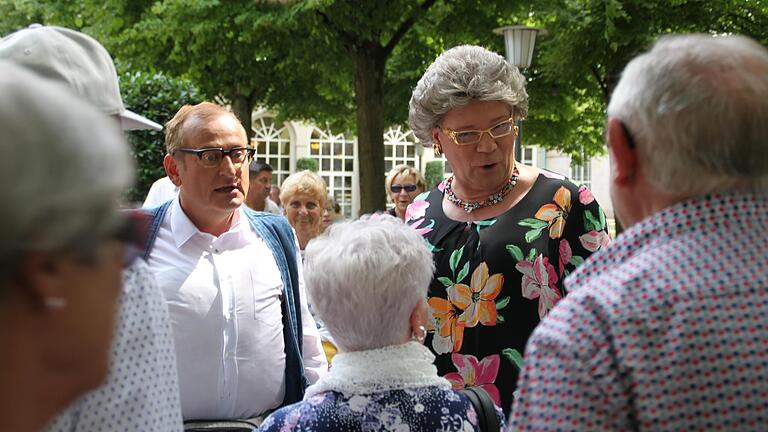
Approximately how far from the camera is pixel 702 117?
1.50 m

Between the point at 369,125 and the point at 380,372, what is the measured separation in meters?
10.7

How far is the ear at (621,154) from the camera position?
162cm

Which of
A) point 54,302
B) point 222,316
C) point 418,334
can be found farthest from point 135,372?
point 222,316

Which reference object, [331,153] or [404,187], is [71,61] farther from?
[331,153]

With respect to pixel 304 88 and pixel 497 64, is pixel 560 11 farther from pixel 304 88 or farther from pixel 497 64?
pixel 497 64

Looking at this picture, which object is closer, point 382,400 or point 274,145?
point 382,400

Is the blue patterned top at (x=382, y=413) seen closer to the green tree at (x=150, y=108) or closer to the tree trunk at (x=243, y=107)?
the green tree at (x=150, y=108)

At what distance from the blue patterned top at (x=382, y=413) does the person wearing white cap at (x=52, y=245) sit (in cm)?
114

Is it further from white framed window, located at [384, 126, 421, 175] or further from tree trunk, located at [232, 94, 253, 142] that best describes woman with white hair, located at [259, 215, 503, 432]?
white framed window, located at [384, 126, 421, 175]

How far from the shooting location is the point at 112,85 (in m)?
2.03

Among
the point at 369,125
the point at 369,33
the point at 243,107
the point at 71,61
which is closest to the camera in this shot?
the point at 71,61

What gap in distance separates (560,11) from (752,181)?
11.9m

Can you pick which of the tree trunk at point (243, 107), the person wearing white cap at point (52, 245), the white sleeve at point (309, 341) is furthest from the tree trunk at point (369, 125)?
the person wearing white cap at point (52, 245)

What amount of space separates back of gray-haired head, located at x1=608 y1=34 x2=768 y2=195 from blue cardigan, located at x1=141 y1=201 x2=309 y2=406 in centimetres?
206
